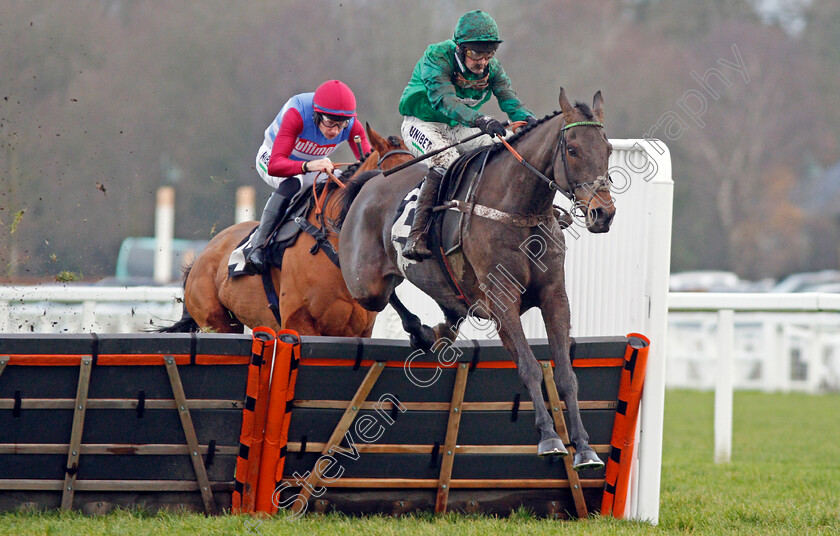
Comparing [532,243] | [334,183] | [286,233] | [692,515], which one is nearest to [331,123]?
[334,183]

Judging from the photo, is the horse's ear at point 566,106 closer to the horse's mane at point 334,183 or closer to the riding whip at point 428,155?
the riding whip at point 428,155

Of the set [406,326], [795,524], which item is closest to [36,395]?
[406,326]

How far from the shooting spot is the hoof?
5.32 m

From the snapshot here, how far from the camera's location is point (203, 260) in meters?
7.13

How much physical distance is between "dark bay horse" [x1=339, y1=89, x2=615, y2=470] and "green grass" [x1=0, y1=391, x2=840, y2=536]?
65cm

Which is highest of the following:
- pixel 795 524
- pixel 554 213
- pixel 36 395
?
pixel 554 213

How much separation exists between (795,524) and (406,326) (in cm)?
218

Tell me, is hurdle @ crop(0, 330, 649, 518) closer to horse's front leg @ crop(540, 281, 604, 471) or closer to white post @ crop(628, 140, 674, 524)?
white post @ crop(628, 140, 674, 524)

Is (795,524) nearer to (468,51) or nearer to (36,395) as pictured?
(468,51)

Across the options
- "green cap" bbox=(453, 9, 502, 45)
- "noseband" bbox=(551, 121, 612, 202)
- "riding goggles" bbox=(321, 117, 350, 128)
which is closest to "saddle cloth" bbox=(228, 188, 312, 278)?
"riding goggles" bbox=(321, 117, 350, 128)

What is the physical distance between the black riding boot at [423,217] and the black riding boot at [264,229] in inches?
50.2

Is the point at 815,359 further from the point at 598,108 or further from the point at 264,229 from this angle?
the point at 598,108

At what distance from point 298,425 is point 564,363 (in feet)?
4.29

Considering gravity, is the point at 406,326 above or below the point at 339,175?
below
